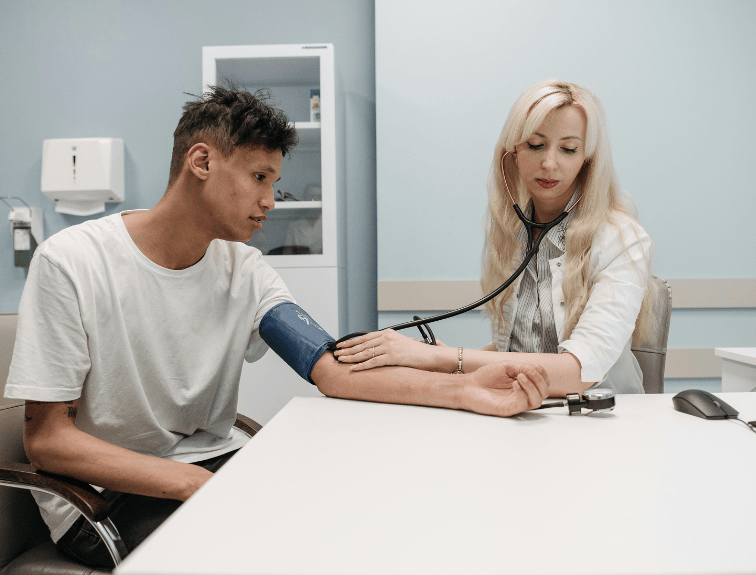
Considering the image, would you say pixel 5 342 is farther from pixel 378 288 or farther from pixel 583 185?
pixel 378 288

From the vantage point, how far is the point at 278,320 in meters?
1.09

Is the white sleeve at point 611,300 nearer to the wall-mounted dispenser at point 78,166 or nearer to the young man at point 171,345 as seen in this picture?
the young man at point 171,345

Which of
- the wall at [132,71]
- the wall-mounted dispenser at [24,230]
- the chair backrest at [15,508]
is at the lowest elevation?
the chair backrest at [15,508]

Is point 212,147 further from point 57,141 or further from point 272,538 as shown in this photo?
point 57,141

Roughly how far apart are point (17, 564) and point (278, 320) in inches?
23.5

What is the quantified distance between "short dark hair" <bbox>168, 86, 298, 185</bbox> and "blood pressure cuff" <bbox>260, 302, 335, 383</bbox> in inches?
13.5

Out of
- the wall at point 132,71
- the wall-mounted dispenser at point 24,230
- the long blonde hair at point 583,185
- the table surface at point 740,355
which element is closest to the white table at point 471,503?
the long blonde hair at point 583,185

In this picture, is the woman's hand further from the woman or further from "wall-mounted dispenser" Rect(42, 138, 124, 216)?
"wall-mounted dispenser" Rect(42, 138, 124, 216)

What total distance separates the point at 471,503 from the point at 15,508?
881mm

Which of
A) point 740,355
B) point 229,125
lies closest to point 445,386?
point 229,125

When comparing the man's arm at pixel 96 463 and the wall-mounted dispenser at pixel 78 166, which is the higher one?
the wall-mounted dispenser at pixel 78 166

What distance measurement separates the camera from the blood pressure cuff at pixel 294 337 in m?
1.03

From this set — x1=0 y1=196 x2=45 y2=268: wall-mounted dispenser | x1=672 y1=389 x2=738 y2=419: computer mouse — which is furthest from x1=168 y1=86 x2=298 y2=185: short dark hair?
x1=0 y1=196 x2=45 y2=268: wall-mounted dispenser

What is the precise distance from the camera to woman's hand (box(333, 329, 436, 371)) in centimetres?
100
